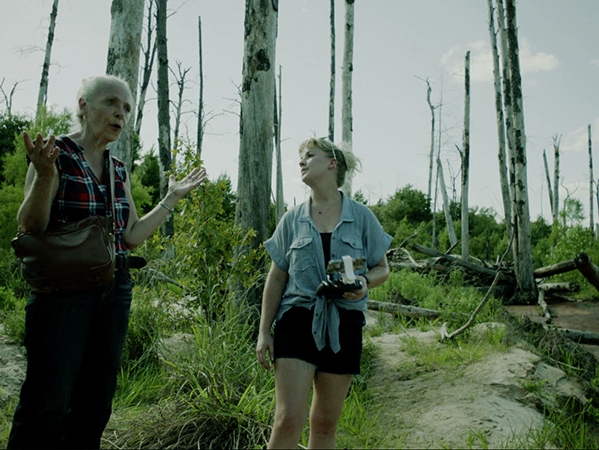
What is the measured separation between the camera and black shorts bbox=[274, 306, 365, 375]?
2.28 metres

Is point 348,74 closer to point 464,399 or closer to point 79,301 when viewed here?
point 464,399

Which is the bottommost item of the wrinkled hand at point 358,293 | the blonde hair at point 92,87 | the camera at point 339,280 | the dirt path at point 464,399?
the dirt path at point 464,399

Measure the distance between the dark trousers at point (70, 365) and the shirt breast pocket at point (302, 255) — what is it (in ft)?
2.73

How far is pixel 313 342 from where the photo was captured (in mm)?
2301

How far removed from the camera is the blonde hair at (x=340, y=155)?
2.64 m

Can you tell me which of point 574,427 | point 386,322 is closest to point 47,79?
point 386,322

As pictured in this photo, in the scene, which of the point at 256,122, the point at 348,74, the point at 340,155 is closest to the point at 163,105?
the point at 348,74

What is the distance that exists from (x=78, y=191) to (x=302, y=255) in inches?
42.2

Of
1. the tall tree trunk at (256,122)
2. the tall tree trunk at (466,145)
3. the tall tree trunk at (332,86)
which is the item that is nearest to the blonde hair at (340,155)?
the tall tree trunk at (256,122)

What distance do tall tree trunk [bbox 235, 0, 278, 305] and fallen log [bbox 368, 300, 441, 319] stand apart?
2.62 m

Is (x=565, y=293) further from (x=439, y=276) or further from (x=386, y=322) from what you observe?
(x=386, y=322)

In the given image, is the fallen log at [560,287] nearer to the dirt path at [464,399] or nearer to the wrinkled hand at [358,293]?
the dirt path at [464,399]

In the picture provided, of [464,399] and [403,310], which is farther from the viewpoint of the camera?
[403,310]

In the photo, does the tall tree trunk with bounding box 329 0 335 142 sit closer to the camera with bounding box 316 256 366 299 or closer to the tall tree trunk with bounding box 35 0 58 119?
the tall tree trunk with bounding box 35 0 58 119
